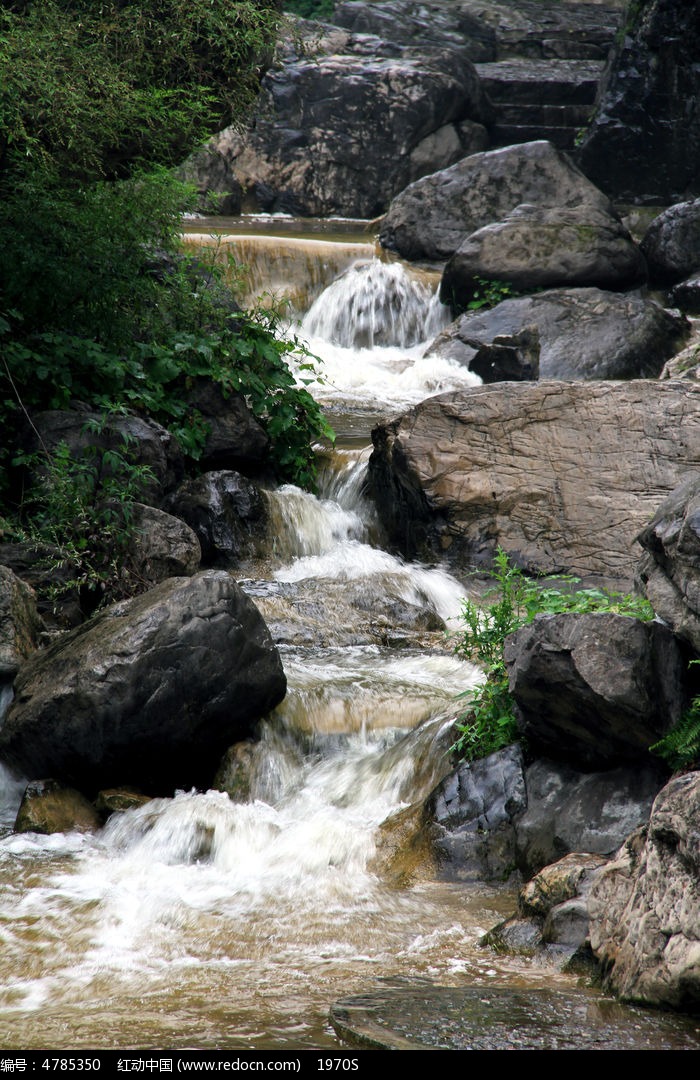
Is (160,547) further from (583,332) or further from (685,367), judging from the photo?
(583,332)

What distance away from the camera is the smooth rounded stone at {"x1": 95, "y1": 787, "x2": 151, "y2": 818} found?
537cm

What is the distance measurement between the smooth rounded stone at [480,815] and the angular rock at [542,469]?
3323 millimetres

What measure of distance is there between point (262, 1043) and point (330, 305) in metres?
13.0

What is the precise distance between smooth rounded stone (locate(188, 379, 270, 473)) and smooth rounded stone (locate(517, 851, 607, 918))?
19.6ft

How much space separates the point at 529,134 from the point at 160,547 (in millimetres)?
17166

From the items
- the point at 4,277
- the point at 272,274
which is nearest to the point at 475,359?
the point at 272,274

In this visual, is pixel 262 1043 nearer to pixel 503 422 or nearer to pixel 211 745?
pixel 211 745

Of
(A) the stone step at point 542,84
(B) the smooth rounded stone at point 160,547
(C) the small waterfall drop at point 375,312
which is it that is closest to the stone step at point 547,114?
(A) the stone step at point 542,84

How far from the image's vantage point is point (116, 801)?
17.7 ft

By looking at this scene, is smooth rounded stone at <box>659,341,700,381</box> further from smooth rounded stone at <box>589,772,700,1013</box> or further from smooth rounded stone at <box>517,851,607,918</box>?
smooth rounded stone at <box>589,772,700,1013</box>

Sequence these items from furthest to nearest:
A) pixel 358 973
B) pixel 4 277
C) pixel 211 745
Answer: pixel 4 277 → pixel 211 745 → pixel 358 973

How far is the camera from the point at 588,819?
456 centimetres

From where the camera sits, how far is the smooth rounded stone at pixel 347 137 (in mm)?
20391

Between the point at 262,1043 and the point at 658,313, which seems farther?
the point at 658,313
